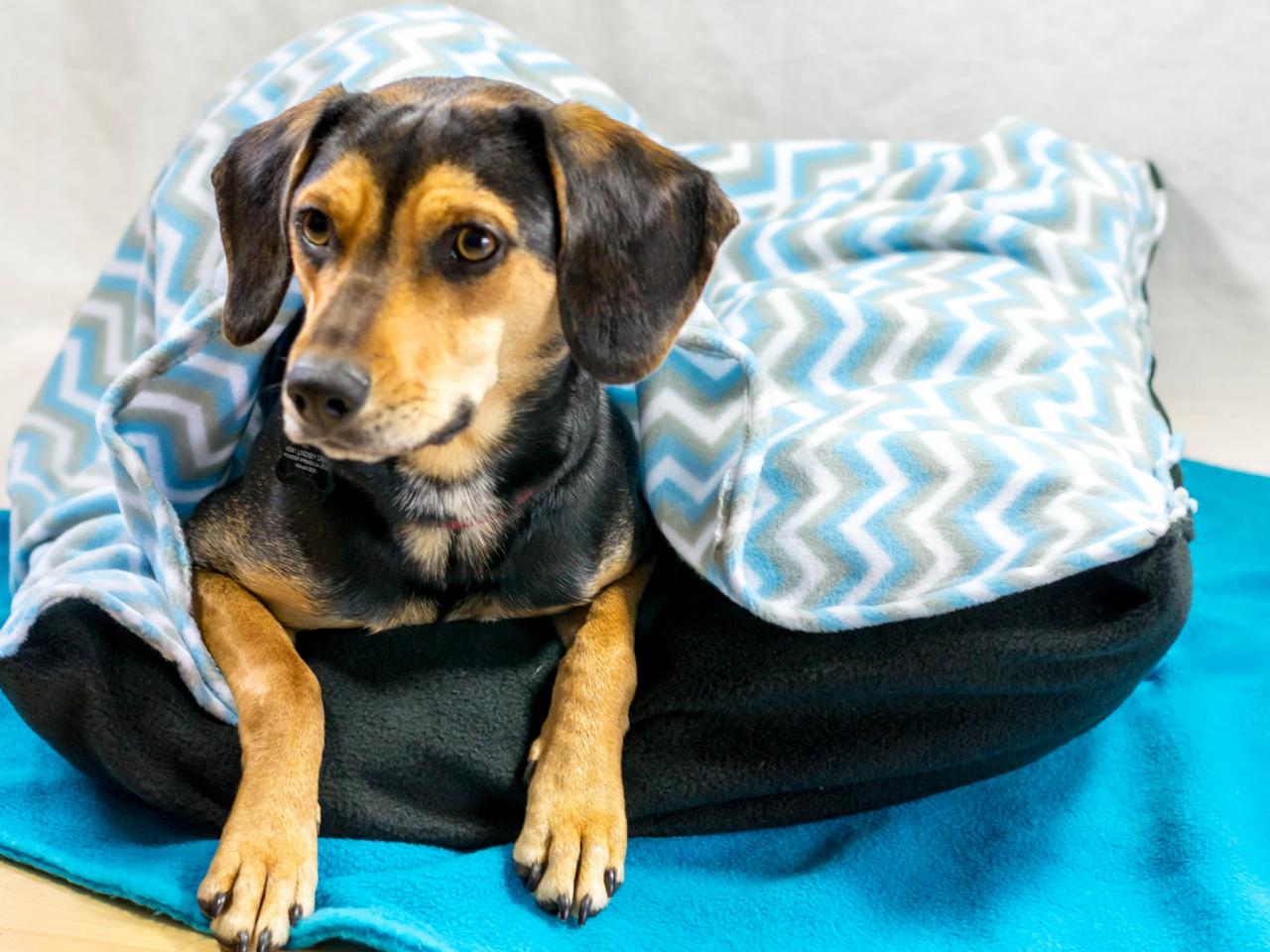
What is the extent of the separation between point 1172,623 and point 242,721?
1.42 m

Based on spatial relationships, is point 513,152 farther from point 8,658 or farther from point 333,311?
point 8,658

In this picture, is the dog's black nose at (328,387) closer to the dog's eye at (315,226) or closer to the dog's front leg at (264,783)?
the dog's eye at (315,226)

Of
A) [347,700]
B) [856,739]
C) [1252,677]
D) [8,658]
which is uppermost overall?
[8,658]

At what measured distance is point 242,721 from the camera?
1.92 metres

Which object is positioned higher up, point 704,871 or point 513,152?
point 513,152

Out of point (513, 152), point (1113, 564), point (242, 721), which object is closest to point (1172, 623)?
point (1113, 564)

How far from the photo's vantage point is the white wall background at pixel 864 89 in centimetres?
347

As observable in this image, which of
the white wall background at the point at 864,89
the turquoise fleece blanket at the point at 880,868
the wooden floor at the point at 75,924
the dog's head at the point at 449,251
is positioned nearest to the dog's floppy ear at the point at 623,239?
the dog's head at the point at 449,251

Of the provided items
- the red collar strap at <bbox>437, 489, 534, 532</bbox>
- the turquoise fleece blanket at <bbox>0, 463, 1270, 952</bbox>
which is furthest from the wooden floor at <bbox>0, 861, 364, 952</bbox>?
the red collar strap at <bbox>437, 489, 534, 532</bbox>

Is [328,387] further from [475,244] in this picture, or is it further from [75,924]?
[75,924]

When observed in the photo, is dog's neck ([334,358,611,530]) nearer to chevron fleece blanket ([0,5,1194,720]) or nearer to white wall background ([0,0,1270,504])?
chevron fleece blanket ([0,5,1194,720])

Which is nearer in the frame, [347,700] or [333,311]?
[333,311]

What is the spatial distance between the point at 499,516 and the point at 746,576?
1.31 feet

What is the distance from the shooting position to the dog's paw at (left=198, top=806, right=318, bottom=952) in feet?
5.50
